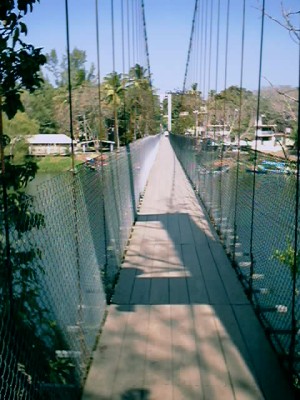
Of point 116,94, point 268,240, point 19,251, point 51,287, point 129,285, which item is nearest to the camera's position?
point 19,251

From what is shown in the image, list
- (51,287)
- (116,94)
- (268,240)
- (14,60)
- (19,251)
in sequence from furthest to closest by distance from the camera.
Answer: (116,94)
(268,240)
(14,60)
(51,287)
(19,251)

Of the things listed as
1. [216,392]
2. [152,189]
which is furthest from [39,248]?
[152,189]

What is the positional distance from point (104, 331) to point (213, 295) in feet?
2.63

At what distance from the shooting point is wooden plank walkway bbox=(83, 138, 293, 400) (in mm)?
1874

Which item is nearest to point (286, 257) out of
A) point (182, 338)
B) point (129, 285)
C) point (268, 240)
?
point (268, 240)

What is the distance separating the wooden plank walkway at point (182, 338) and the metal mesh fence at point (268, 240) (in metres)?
0.10

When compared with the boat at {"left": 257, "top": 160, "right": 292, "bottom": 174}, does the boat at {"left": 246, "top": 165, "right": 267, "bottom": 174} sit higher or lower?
lower

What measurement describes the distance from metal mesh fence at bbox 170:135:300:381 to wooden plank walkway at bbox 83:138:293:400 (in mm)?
95

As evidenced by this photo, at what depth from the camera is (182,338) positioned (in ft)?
7.62

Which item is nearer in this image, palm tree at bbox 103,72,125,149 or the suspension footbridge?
the suspension footbridge

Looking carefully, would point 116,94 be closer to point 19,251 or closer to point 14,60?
point 14,60

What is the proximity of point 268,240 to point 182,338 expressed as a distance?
2.49 ft

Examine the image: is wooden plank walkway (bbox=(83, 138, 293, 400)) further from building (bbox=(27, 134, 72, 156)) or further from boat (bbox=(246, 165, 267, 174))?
building (bbox=(27, 134, 72, 156))

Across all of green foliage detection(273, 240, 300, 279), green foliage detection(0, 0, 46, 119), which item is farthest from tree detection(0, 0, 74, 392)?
green foliage detection(273, 240, 300, 279)
